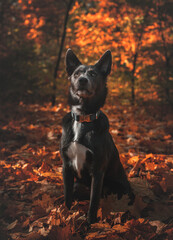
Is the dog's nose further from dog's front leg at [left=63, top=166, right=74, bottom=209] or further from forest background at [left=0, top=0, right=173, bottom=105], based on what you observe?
forest background at [left=0, top=0, right=173, bottom=105]

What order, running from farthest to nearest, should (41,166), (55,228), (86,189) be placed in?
1. (41,166)
2. (86,189)
3. (55,228)

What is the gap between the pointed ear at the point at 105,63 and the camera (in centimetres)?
257

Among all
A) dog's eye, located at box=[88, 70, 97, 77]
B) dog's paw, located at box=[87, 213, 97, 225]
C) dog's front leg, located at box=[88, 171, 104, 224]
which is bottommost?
dog's paw, located at box=[87, 213, 97, 225]

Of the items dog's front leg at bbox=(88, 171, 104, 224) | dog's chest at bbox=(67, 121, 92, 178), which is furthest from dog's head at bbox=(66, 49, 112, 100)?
dog's front leg at bbox=(88, 171, 104, 224)

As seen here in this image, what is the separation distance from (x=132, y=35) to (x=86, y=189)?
7474 mm

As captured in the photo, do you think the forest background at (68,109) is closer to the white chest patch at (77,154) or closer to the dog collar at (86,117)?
the white chest patch at (77,154)

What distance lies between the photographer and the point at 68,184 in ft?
8.96

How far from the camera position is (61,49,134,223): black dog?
2.43 metres

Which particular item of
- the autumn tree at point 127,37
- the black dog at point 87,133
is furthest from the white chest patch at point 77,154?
the autumn tree at point 127,37

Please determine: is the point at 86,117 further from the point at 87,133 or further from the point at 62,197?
the point at 62,197

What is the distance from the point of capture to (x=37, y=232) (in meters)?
2.38

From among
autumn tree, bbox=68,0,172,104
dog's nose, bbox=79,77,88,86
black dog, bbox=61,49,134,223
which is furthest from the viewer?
autumn tree, bbox=68,0,172,104

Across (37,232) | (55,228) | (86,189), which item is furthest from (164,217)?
(37,232)

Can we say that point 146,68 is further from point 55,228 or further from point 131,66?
point 55,228
